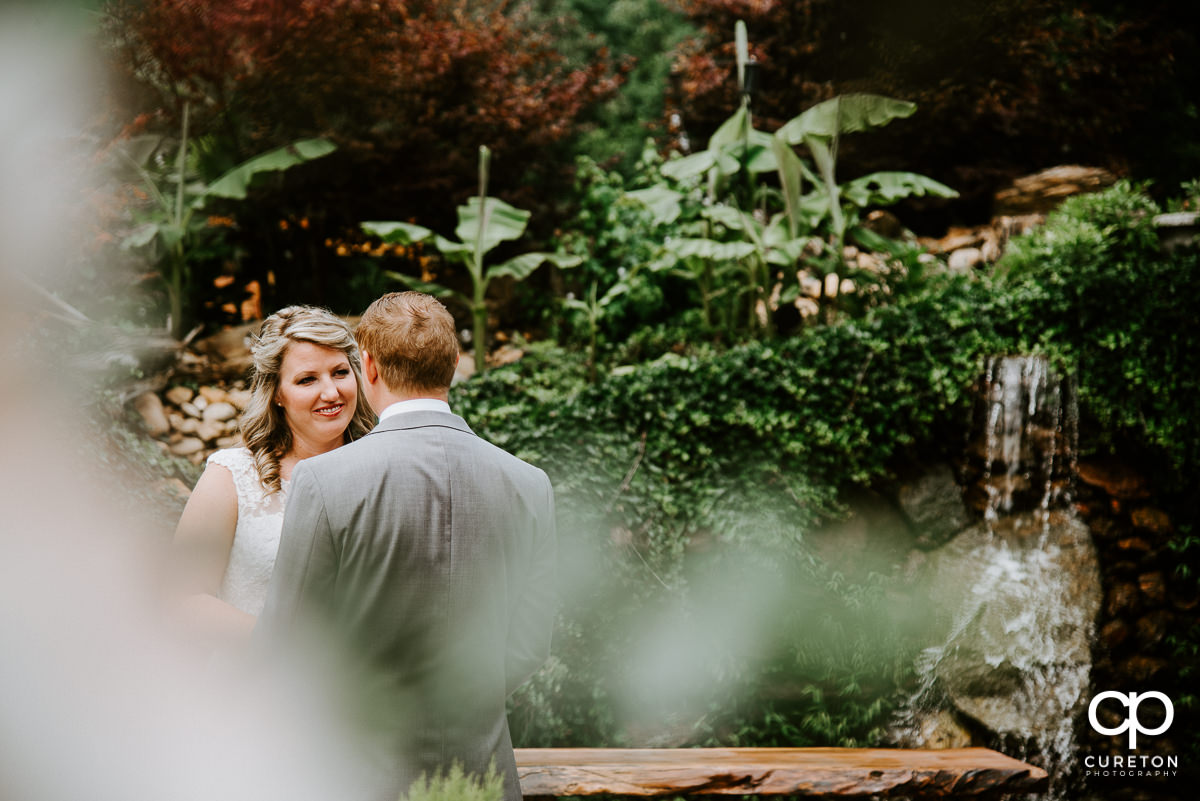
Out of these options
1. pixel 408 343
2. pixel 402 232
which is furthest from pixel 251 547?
pixel 402 232

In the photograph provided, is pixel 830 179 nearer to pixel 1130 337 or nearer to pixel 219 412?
pixel 1130 337

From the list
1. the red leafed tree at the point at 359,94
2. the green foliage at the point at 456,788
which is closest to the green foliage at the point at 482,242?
the red leafed tree at the point at 359,94

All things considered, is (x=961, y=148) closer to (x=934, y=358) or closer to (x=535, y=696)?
(x=934, y=358)

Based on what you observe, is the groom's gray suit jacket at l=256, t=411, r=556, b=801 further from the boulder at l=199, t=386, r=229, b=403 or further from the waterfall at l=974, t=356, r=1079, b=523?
the waterfall at l=974, t=356, r=1079, b=523

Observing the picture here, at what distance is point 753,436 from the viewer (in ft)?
11.9

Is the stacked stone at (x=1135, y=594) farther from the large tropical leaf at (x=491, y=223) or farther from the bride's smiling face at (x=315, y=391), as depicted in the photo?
the bride's smiling face at (x=315, y=391)

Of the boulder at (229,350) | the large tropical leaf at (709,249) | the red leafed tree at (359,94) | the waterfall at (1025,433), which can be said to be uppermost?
the red leafed tree at (359,94)

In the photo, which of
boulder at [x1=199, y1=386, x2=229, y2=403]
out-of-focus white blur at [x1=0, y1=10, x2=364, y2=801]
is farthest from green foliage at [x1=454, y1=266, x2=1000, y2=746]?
out-of-focus white blur at [x1=0, y1=10, x2=364, y2=801]

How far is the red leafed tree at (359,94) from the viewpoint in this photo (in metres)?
3.89

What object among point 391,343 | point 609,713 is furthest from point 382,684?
point 609,713

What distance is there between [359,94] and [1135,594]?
5.22 metres

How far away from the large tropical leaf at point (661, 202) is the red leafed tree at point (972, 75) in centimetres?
182

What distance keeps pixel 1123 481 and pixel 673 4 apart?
16.2ft

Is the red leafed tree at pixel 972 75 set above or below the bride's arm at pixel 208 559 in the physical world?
above
